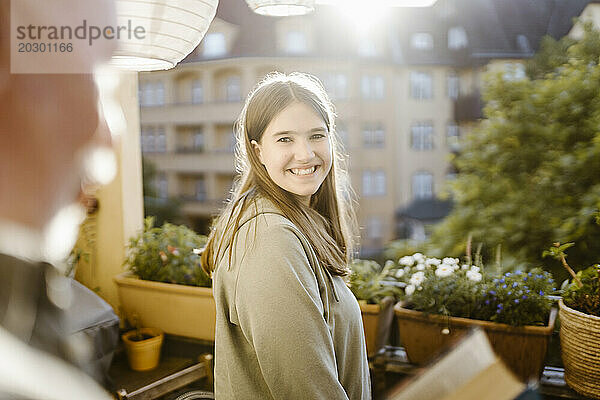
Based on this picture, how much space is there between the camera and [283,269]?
102 centimetres

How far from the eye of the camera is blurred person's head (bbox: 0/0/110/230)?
0.61 ft

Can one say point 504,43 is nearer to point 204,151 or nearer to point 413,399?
point 413,399

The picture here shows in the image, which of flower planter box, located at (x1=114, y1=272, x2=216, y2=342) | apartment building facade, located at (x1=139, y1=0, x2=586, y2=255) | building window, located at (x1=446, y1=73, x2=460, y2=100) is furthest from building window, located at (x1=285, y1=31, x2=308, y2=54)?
flower planter box, located at (x1=114, y1=272, x2=216, y2=342)

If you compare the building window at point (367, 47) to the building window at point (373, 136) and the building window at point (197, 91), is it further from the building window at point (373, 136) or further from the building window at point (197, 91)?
the building window at point (197, 91)

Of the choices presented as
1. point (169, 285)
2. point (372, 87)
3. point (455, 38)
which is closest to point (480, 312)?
point (169, 285)

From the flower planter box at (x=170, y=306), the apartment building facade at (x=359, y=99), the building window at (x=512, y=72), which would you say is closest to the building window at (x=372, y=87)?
the apartment building facade at (x=359, y=99)

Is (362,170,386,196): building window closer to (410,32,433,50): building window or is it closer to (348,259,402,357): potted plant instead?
(410,32,433,50): building window

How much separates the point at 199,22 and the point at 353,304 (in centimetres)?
70

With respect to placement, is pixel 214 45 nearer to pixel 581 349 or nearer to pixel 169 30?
pixel 581 349

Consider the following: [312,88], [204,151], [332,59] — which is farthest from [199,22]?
[204,151]

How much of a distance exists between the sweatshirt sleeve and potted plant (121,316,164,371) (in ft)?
4.70

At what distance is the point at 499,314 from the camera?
185cm

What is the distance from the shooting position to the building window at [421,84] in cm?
1598

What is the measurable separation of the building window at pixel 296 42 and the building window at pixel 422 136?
14.1ft
